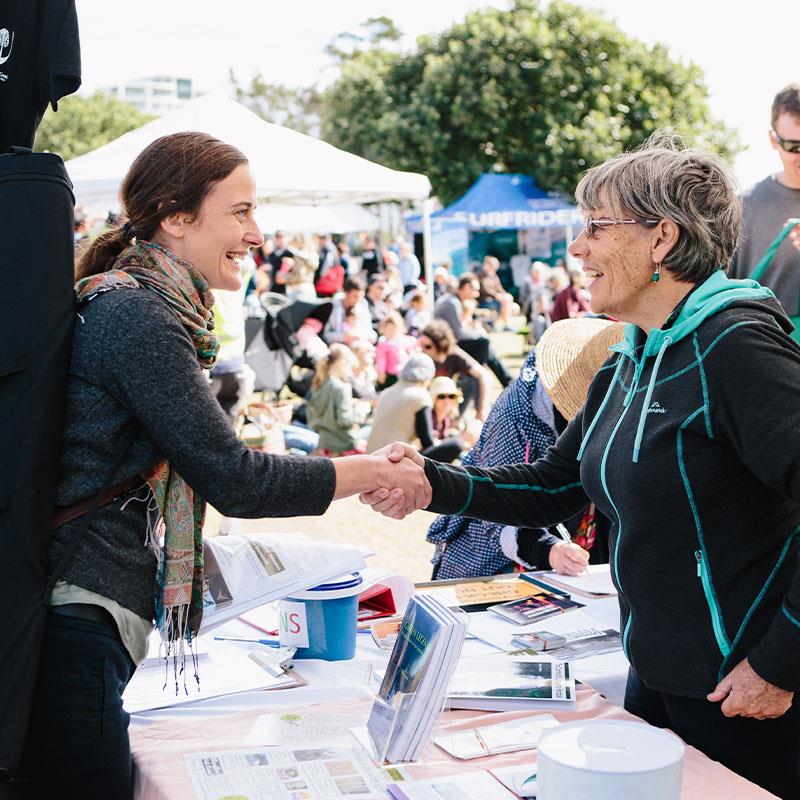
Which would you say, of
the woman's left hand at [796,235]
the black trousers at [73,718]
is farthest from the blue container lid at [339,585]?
the woman's left hand at [796,235]

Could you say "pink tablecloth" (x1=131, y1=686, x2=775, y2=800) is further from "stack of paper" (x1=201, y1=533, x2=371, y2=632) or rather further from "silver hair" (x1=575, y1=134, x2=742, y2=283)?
"silver hair" (x1=575, y1=134, x2=742, y2=283)

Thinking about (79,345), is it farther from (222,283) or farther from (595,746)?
(595,746)

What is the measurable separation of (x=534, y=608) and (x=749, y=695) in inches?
38.4

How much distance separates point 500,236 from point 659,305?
2681 cm

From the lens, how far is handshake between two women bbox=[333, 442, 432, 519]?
2088 mm

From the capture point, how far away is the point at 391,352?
10.8 m

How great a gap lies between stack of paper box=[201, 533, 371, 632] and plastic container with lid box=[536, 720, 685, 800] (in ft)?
2.99

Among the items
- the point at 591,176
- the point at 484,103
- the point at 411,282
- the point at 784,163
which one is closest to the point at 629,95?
the point at 484,103

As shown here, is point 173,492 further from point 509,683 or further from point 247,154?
point 247,154

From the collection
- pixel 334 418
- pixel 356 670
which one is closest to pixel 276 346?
pixel 334 418

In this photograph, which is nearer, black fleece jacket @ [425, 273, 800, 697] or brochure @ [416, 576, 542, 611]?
black fleece jacket @ [425, 273, 800, 697]

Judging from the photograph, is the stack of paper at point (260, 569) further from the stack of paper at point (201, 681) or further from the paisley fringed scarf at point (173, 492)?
the paisley fringed scarf at point (173, 492)

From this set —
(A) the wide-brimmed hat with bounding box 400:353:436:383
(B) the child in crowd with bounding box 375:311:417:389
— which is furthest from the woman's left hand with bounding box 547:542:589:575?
(B) the child in crowd with bounding box 375:311:417:389

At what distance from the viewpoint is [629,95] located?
27.6 m
